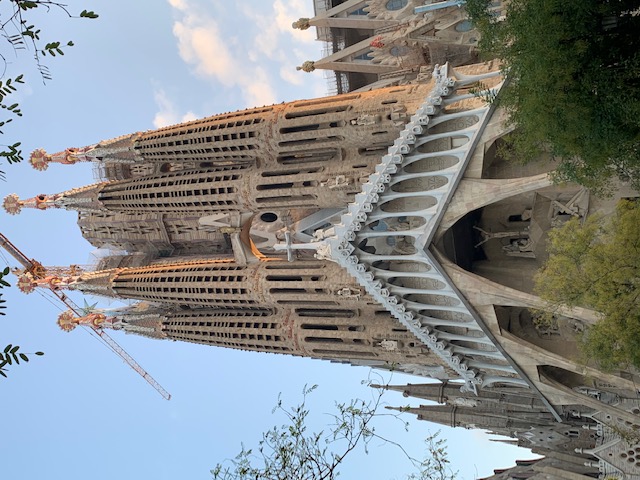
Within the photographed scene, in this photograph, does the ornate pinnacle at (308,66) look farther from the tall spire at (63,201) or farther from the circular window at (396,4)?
the tall spire at (63,201)

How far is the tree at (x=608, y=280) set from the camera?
48.7ft

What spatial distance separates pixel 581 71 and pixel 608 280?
4.83 meters

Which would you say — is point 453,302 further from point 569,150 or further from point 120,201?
point 120,201

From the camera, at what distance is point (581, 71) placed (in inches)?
505

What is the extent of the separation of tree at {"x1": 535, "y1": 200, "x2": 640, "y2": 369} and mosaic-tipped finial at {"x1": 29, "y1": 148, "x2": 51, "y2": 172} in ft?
114

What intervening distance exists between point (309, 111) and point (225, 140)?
4.05m

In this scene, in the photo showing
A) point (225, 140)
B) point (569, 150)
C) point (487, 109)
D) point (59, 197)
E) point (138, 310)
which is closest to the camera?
point (569, 150)

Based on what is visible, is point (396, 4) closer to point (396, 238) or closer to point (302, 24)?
point (302, 24)

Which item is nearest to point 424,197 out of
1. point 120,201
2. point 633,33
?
point 633,33

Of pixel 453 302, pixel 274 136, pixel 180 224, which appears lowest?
pixel 453 302

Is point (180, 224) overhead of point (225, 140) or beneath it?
overhead

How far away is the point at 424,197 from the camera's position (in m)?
23.5

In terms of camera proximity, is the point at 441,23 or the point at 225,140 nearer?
the point at 225,140

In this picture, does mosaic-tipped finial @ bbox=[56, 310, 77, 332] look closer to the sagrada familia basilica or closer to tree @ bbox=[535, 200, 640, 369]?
the sagrada familia basilica
